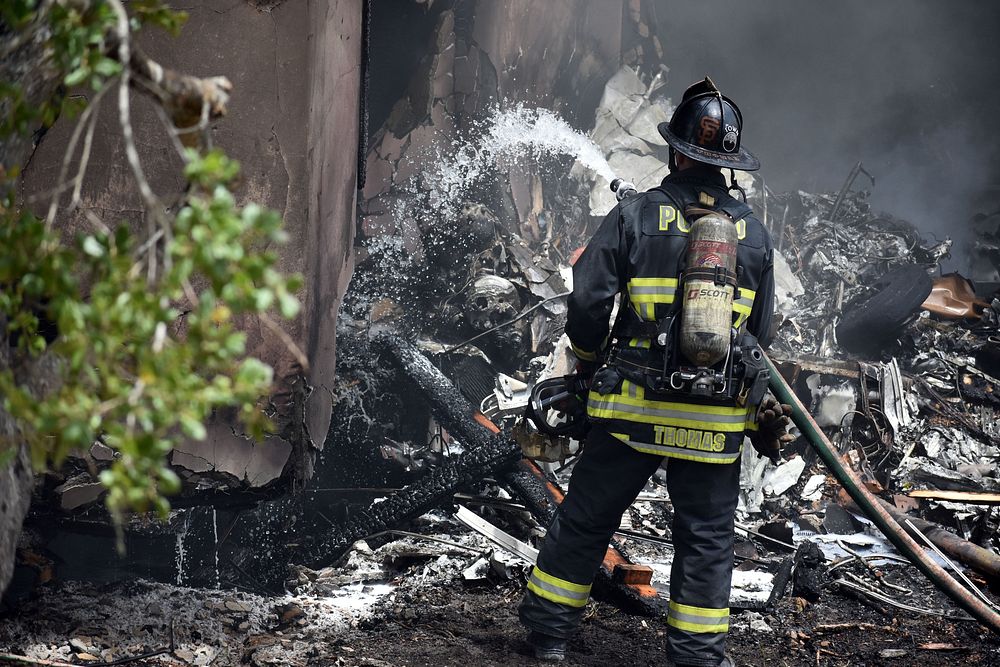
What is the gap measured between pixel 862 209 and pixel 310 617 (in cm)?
963

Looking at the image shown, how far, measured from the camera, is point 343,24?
11.9 feet

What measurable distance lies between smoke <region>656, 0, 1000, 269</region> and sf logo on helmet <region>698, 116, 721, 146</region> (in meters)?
10.0

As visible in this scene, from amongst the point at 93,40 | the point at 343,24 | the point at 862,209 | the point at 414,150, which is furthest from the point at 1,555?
the point at 862,209

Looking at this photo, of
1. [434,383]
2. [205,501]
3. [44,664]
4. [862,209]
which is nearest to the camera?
[44,664]

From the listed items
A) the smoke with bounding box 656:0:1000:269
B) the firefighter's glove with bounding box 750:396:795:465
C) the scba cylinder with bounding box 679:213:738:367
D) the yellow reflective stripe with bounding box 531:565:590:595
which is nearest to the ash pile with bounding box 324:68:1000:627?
the yellow reflective stripe with bounding box 531:565:590:595

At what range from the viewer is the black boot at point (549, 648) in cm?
310

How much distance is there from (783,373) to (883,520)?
2.68 m

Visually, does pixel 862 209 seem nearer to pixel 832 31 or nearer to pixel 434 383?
pixel 832 31

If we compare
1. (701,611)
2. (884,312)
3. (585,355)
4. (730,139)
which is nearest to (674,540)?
(701,611)

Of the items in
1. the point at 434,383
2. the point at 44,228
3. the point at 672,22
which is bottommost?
the point at 434,383

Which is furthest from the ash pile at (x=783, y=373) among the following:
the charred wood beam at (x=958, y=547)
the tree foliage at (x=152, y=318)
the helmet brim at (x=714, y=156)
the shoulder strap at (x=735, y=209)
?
the tree foliage at (x=152, y=318)

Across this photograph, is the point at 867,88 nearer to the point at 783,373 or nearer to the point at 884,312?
the point at 884,312

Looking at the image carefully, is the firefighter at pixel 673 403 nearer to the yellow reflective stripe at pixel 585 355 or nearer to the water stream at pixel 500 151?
the yellow reflective stripe at pixel 585 355

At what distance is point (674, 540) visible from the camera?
310 centimetres
